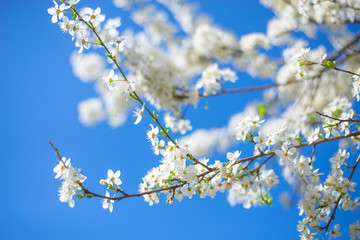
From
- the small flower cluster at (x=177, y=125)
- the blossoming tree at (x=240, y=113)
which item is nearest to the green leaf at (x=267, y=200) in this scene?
the blossoming tree at (x=240, y=113)

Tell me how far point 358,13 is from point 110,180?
380 centimetres

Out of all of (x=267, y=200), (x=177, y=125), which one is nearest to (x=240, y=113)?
(x=177, y=125)

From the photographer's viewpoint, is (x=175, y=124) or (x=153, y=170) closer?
(x=153, y=170)

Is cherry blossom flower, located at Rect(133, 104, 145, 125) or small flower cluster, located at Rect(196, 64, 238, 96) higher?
small flower cluster, located at Rect(196, 64, 238, 96)

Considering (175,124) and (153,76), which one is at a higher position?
(153,76)

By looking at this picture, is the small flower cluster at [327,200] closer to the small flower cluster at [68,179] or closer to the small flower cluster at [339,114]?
the small flower cluster at [339,114]

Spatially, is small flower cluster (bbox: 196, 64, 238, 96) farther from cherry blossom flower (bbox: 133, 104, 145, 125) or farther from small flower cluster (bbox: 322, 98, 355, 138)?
cherry blossom flower (bbox: 133, 104, 145, 125)

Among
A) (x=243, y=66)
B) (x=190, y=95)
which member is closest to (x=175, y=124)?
(x=190, y=95)

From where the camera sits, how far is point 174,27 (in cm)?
948

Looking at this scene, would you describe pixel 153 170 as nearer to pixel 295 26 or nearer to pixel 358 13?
pixel 358 13

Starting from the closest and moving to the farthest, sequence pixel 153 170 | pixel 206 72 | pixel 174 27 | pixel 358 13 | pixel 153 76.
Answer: pixel 153 170
pixel 358 13
pixel 206 72
pixel 153 76
pixel 174 27

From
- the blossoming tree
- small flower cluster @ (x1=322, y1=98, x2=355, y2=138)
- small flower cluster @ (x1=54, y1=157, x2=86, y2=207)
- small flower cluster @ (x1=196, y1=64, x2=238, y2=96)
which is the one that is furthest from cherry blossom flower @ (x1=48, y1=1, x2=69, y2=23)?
small flower cluster @ (x1=322, y1=98, x2=355, y2=138)

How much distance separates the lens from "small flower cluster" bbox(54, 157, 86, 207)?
181cm

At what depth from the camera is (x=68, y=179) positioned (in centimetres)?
181
